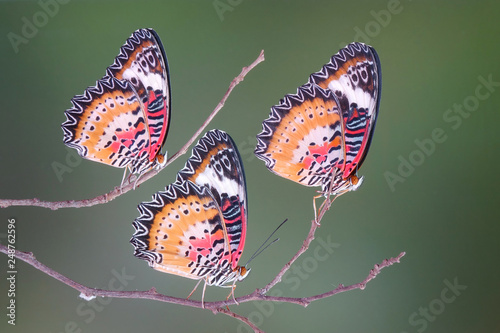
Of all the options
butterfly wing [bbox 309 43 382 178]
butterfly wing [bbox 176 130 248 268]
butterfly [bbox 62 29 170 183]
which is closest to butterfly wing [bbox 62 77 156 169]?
butterfly [bbox 62 29 170 183]

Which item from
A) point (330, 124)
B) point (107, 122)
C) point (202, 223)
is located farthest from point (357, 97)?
point (107, 122)

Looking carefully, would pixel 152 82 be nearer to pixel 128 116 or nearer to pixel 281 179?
pixel 128 116

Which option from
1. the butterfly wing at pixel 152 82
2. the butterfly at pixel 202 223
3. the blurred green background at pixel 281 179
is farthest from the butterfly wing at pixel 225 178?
the blurred green background at pixel 281 179

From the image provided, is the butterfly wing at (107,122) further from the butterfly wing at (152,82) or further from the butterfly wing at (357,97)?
the butterfly wing at (357,97)

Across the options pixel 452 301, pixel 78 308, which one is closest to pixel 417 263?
pixel 452 301

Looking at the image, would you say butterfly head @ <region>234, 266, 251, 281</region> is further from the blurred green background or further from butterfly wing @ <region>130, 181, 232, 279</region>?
the blurred green background
